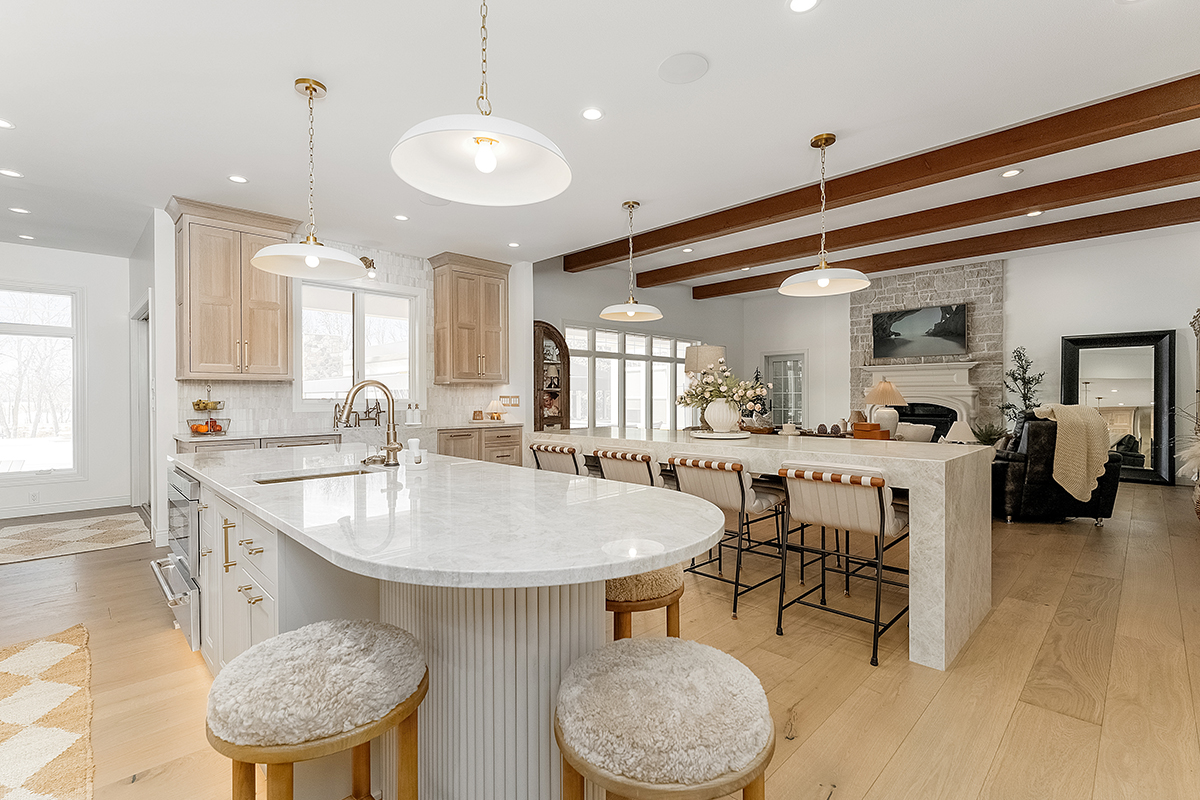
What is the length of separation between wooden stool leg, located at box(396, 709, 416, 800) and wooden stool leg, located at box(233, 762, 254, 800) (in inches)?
11.1

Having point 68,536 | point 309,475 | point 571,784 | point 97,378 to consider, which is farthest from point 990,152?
point 97,378

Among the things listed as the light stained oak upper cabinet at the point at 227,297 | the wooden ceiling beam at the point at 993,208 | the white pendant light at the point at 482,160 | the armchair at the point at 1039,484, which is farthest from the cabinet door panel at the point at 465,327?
the armchair at the point at 1039,484

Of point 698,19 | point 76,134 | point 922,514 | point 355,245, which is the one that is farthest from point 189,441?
point 922,514

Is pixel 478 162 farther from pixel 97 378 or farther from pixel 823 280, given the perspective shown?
pixel 97 378

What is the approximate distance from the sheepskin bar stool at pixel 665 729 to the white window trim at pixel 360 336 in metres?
4.85

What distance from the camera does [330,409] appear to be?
5316 millimetres

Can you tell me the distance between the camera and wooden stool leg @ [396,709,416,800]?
47.9 inches

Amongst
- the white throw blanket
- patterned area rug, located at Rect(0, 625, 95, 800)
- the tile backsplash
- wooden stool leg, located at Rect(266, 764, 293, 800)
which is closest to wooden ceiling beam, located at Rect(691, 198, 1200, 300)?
the white throw blanket

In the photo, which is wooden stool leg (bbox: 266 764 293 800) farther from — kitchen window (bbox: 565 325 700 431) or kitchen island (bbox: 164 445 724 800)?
kitchen window (bbox: 565 325 700 431)

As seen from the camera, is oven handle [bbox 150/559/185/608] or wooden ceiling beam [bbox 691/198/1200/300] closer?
oven handle [bbox 150/559/185/608]

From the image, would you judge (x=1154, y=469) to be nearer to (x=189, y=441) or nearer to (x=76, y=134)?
(x=189, y=441)

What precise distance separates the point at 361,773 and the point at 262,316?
4.12 metres

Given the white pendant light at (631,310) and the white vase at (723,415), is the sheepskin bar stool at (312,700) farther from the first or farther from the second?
the white pendant light at (631,310)

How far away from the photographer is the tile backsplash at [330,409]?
4.68 meters
